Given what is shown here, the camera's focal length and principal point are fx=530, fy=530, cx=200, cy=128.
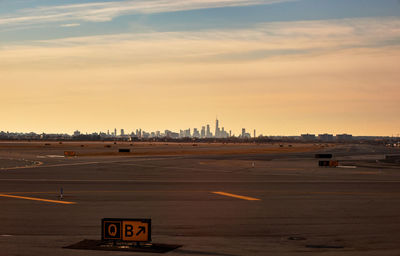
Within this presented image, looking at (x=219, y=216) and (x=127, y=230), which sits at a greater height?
(x=127, y=230)

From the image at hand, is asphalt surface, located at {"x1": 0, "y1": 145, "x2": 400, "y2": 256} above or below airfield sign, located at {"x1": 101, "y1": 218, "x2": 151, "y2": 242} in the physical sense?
below

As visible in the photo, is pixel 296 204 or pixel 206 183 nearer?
pixel 296 204

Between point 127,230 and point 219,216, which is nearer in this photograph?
point 127,230

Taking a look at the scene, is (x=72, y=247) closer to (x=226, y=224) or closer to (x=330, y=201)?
(x=226, y=224)

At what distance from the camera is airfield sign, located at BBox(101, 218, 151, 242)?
14992 millimetres

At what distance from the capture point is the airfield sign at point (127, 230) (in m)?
15.0

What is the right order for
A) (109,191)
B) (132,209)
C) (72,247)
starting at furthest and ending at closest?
1. (109,191)
2. (132,209)
3. (72,247)

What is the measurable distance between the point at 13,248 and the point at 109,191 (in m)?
17.0

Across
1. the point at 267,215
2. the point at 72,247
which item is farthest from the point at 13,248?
the point at 267,215

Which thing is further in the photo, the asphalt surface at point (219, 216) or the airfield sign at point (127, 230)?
the asphalt surface at point (219, 216)

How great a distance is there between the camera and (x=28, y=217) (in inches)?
818

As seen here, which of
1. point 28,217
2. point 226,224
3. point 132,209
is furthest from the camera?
point 132,209

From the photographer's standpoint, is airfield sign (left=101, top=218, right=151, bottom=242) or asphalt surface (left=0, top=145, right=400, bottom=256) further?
asphalt surface (left=0, top=145, right=400, bottom=256)

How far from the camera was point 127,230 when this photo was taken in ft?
49.8
